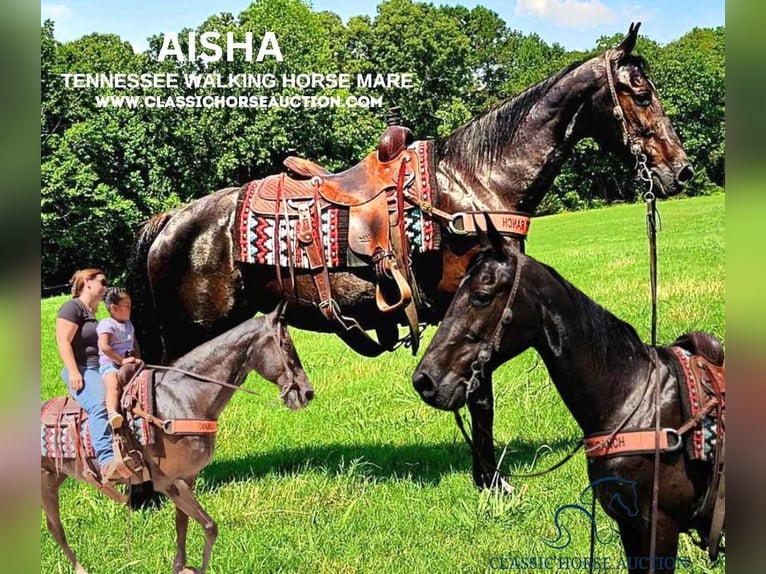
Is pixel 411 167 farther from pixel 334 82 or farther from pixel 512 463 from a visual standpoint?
pixel 512 463

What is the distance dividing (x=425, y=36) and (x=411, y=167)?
726 millimetres

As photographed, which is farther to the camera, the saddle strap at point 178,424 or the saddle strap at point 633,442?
the saddle strap at point 178,424

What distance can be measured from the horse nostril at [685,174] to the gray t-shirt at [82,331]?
103 inches

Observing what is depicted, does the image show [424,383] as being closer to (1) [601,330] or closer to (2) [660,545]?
(1) [601,330]

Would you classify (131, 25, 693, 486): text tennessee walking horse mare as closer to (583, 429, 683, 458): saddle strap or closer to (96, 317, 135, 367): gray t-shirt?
(96, 317, 135, 367): gray t-shirt

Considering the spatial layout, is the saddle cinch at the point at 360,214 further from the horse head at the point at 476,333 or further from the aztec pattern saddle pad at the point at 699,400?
the aztec pattern saddle pad at the point at 699,400

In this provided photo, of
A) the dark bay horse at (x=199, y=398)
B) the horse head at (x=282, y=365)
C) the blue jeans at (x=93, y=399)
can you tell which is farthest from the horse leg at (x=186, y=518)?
the horse head at (x=282, y=365)

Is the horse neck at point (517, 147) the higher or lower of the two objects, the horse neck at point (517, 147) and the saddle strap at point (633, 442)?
the higher

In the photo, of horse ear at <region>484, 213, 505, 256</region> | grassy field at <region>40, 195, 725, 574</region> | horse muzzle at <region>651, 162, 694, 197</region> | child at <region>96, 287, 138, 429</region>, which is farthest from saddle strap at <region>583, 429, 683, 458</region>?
child at <region>96, 287, 138, 429</region>

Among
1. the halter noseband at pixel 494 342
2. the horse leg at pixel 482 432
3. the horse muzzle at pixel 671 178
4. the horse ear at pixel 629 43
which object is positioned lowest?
the horse leg at pixel 482 432

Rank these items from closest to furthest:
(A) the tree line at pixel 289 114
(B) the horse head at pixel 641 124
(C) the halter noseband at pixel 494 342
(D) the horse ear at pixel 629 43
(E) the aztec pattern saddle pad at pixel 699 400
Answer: (C) the halter noseband at pixel 494 342, (E) the aztec pattern saddle pad at pixel 699 400, (D) the horse ear at pixel 629 43, (B) the horse head at pixel 641 124, (A) the tree line at pixel 289 114

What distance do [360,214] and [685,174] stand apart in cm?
154

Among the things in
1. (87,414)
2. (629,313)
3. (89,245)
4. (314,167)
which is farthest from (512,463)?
(89,245)

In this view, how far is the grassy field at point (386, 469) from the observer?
11.3ft
